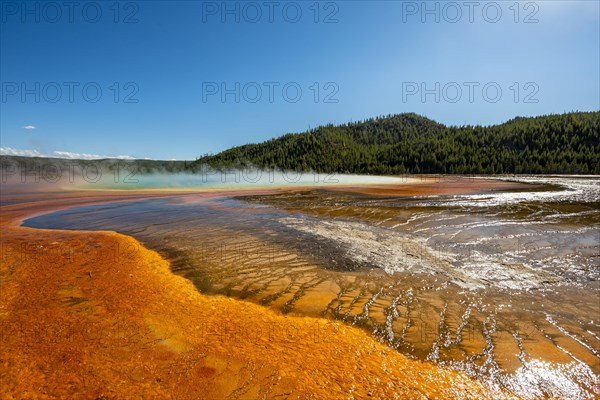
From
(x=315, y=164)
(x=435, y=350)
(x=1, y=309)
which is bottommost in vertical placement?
(x=435, y=350)

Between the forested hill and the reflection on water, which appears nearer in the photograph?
the reflection on water

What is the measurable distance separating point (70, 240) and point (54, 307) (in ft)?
19.9

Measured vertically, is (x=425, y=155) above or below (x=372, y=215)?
above

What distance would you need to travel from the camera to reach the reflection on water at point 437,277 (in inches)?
156

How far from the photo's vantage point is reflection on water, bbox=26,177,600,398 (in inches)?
156

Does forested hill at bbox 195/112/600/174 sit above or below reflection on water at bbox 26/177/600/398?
above

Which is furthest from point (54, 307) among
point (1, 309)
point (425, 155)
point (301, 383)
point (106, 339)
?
point (425, 155)

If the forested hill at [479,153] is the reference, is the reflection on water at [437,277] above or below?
below

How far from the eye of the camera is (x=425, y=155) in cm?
11088

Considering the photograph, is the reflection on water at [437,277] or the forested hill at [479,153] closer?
the reflection on water at [437,277]

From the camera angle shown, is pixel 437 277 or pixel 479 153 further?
pixel 479 153

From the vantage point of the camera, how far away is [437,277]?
6551 millimetres

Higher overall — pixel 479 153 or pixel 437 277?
pixel 479 153

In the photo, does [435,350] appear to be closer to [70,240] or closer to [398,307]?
[398,307]
